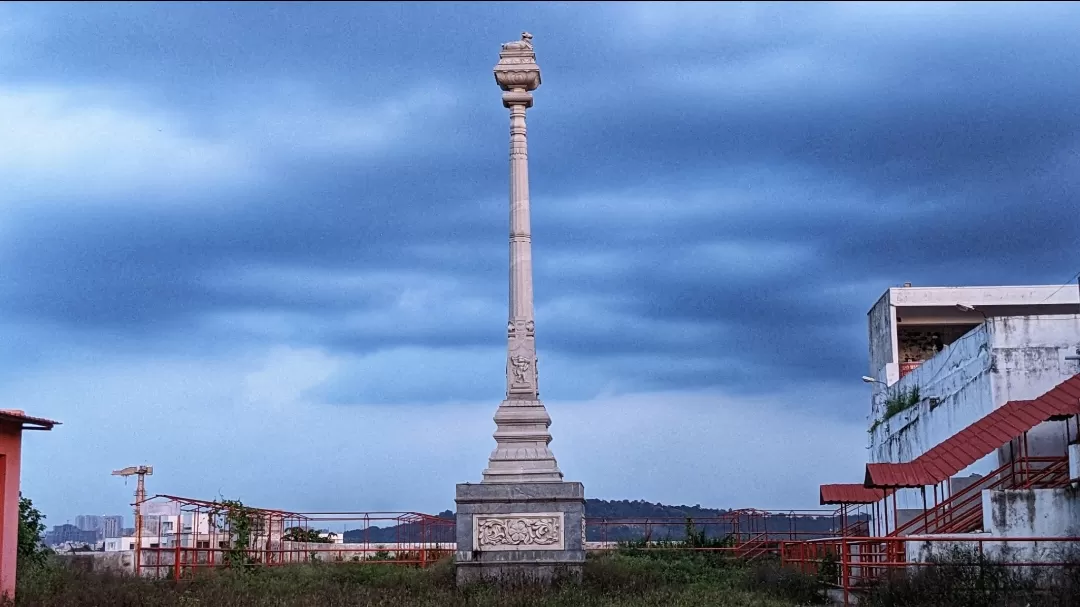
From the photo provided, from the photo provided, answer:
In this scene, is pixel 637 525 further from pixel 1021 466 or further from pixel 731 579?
pixel 1021 466

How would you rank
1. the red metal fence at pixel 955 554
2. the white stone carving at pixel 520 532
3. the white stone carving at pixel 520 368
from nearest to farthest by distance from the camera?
the red metal fence at pixel 955 554 → the white stone carving at pixel 520 532 → the white stone carving at pixel 520 368

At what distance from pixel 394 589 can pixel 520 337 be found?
17.7 feet

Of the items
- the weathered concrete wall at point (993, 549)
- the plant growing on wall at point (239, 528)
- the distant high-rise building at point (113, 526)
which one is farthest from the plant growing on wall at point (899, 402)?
the distant high-rise building at point (113, 526)

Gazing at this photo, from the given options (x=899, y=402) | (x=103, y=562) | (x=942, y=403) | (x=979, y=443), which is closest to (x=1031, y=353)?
(x=942, y=403)

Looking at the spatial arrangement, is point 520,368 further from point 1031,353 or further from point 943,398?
point 943,398

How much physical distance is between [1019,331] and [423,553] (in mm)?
14637

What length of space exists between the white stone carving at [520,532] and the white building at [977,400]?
635 cm

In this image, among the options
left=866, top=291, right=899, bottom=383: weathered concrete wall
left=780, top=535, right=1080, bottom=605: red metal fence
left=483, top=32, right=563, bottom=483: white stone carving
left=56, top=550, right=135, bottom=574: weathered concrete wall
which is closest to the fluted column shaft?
left=483, top=32, right=563, bottom=483: white stone carving

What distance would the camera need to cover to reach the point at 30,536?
1129 inches

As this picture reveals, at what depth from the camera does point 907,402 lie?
36875 mm

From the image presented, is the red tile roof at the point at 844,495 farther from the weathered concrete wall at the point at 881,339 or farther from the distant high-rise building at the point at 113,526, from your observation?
the distant high-rise building at the point at 113,526

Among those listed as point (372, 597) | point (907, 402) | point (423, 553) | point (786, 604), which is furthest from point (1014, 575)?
point (907, 402)

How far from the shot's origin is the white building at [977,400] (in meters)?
24.1

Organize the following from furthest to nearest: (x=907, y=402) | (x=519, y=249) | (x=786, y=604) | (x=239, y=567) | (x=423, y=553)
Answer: (x=907, y=402) → (x=423, y=553) → (x=239, y=567) → (x=519, y=249) → (x=786, y=604)
